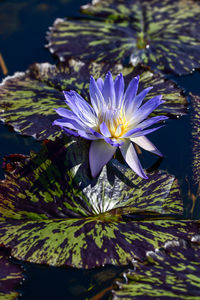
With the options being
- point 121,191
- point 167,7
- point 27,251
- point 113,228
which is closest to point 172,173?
point 121,191

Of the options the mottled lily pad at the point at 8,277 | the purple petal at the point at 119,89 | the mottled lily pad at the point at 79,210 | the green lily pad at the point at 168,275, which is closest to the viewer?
the green lily pad at the point at 168,275

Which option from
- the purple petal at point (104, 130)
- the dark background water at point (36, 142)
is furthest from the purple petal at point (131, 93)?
the dark background water at point (36, 142)

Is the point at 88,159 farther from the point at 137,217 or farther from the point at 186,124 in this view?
the point at 186,124

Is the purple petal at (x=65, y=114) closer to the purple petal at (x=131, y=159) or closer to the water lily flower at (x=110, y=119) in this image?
the water lily flower at (x=110, y=119)

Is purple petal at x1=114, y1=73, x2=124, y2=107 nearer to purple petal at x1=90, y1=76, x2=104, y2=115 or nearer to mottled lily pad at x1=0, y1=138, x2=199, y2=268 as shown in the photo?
purple petal at x1=90, y1=76, x2=104, y2=115

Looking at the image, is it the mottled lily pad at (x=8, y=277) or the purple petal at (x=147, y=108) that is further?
the purple petal at (x=147, y=108)

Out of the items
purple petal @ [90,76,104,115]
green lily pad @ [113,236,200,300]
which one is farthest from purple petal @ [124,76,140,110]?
green lily pad @ [113,236,200,300]

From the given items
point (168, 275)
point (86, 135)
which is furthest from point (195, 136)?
point (168, 275)
